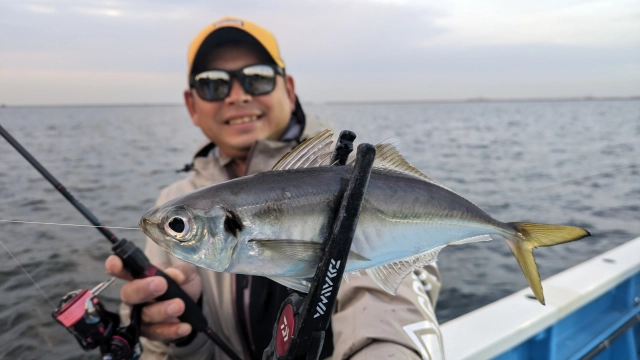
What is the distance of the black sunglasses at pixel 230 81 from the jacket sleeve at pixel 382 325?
154 centimetres

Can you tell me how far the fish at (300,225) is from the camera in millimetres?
997

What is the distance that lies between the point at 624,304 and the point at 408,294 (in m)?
2.89

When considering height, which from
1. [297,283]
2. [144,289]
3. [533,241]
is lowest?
[144,289]

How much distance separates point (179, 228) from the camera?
1.00 meters

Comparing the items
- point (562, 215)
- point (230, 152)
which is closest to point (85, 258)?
point (230, 152)

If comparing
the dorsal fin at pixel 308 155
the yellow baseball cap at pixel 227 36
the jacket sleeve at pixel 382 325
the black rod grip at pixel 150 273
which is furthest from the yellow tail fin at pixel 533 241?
the yellow baseball cap at pixel 227 36

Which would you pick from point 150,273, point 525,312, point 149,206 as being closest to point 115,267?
point 150,273

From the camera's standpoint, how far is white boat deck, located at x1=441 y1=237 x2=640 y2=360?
9.36 ft

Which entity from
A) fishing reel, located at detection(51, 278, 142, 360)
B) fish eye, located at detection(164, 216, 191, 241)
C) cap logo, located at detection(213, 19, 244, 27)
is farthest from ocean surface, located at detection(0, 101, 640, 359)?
cap logo, located at detection(213, 19, 244, 27)

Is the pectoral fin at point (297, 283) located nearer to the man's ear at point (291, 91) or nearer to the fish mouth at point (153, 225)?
the fish mouth at point (153, 225)

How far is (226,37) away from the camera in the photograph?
123 inches

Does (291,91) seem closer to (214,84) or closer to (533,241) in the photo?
(214,84)

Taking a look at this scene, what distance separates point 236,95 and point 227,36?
0.48 metres

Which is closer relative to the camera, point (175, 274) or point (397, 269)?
point (397, 269)
